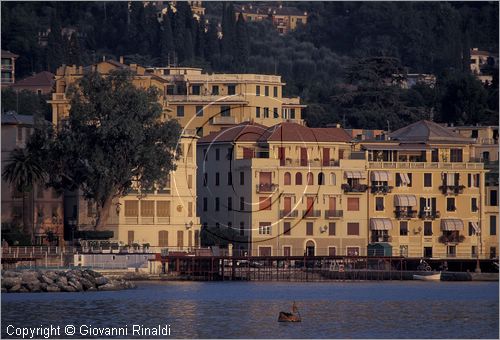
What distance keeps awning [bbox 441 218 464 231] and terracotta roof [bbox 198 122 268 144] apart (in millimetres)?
11784

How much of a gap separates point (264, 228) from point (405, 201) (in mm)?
8825

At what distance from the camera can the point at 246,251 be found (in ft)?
391

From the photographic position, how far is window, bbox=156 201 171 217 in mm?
117000

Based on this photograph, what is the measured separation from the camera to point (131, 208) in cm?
11650

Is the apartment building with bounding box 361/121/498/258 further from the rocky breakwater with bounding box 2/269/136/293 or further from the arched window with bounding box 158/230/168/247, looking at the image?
the rocky breakwater with bounding box 2/269/136/293

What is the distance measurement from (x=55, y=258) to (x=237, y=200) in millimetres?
18507

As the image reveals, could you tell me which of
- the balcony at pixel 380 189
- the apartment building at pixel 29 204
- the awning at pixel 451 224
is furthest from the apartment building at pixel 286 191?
the apartment building at pixel 29 204

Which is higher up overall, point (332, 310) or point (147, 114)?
point (147, 114)

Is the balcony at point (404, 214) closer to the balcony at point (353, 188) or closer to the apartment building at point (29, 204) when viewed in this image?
the balcony at point (353, 188)

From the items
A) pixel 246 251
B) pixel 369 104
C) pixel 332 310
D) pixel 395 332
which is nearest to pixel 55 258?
pixel 246 251

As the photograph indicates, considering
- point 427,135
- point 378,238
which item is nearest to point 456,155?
point 427,135

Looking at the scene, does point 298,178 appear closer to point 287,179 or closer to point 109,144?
point 287,179

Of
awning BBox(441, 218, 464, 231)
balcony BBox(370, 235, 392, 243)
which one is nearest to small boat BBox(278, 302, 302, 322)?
balcony BBox(370, 235, 392, 243)

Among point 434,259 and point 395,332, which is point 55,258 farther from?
point 395,332
